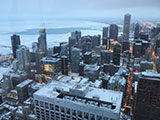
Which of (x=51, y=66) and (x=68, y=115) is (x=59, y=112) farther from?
(x=51, y=66)

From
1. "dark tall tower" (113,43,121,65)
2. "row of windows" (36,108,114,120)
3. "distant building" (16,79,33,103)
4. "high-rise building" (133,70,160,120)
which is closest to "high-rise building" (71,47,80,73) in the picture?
"dark tall tower" (113,43,121,65)

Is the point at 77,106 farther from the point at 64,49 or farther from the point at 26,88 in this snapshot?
the point at 64,49

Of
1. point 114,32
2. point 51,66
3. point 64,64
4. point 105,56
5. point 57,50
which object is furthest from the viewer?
point 114,32

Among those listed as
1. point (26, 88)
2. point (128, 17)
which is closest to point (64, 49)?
point (26, 88)

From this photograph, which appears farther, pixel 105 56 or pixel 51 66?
pixel 105 56

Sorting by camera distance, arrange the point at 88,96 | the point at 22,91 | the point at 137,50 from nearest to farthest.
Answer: the point at 88,96
the point at 22,91
the point at 137,50

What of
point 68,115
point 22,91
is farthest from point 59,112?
point 22,91

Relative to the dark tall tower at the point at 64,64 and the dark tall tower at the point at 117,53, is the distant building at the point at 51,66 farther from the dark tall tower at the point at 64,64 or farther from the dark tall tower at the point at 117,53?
the dark tall tower at the point at 117,53

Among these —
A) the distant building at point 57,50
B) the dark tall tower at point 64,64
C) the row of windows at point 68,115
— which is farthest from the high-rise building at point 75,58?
the row of windows at point 68,115

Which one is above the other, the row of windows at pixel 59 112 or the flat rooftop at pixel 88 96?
the flat rooftop at pixel 88 96
